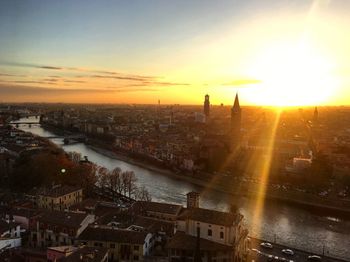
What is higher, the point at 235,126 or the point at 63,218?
the point at 235,126

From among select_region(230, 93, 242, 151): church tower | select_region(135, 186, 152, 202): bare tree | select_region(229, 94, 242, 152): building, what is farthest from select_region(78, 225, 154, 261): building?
select_region(230, 93, 242, 151): church tower

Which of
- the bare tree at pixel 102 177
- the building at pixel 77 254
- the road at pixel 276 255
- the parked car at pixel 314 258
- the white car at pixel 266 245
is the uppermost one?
the building at pixel 77 254

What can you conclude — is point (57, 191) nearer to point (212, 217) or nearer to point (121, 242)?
point (121, 242)

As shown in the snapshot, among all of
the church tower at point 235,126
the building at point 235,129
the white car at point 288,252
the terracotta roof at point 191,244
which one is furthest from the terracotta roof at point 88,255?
the church tower at point 235,126

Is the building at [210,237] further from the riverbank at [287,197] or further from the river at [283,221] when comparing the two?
the riverbank at [287,197]

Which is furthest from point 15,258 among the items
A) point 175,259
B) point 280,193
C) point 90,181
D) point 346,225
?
point 280,193

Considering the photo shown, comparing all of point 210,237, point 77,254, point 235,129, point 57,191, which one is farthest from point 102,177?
point 235,129

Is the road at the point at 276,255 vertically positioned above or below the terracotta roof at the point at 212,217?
below
